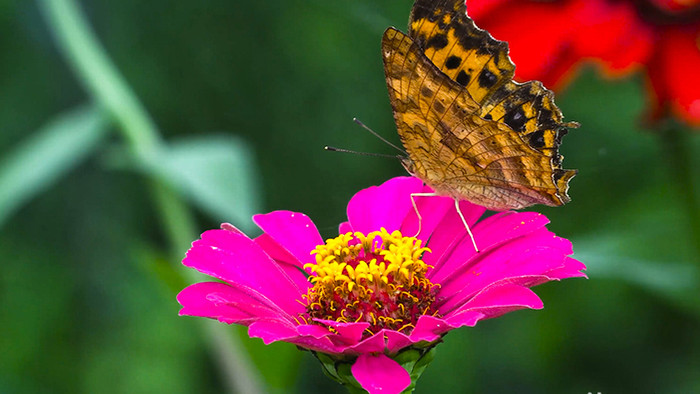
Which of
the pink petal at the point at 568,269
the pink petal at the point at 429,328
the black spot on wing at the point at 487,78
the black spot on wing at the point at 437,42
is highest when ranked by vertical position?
the black spot on wing at the point at 437,42

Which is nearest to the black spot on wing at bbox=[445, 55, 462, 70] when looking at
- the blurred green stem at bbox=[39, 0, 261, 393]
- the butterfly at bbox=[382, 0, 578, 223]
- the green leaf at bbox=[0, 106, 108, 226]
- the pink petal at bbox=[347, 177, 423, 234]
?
the butterfly at bbox=[382, 0, 578, 223]

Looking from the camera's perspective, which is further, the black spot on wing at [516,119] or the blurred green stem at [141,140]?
the blurred green stem at [141,140]

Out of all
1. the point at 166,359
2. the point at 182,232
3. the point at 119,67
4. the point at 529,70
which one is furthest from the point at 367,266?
the point at 119,67

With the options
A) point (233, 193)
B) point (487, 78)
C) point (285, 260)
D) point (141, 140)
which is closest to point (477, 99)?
point (487, 78)

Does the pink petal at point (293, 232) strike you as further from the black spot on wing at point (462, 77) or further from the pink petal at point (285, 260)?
the black spot on wing at point (462, 77)

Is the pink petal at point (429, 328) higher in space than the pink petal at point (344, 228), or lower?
lower

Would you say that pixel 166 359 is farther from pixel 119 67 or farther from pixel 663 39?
pixel 663 39

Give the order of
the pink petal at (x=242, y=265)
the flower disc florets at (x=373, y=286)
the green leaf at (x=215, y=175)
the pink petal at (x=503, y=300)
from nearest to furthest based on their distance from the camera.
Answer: the pink petal at (x=503, y=300), the pink petal at (x=242, y=265), the flower disc florets at (x=373, y=286), the green leaf at (x=215, y=175)

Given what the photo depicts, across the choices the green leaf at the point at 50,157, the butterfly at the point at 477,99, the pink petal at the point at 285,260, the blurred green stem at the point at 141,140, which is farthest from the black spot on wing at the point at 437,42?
the green leaf at the point at 50,157

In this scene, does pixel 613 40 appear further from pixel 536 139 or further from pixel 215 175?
pixel 215 175
